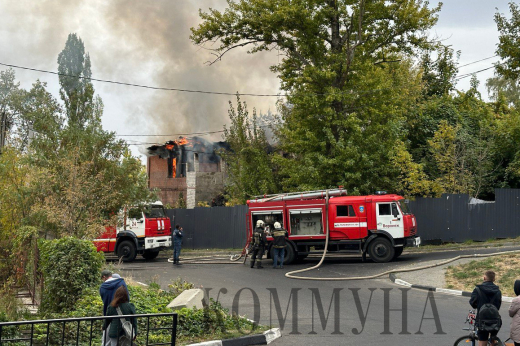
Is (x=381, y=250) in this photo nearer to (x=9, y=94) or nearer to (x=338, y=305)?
(x=338, y=305)

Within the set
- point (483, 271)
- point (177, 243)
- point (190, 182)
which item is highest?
point (190, 182)

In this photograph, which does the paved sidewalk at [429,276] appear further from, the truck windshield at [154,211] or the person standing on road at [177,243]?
the truck windshield at [154,211]

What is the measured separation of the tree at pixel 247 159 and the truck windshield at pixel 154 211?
6.37m

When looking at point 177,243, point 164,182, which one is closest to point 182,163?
point 164,182

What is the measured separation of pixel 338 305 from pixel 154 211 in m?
14.5

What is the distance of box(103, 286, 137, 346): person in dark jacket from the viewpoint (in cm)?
707

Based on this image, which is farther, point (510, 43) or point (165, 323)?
point (510, 43)

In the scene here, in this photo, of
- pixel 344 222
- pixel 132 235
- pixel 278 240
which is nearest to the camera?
pixel 278 240

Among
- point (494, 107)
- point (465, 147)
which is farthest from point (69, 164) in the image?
point (494, 107)

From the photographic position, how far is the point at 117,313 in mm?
7355

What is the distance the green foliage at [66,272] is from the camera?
37.9 ft

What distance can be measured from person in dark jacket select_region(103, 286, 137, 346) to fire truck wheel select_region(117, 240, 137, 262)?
1722 centimetres

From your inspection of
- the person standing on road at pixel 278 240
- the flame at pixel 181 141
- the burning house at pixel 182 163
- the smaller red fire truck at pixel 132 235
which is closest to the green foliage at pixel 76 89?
the smaller red fire truck at pixel 132 235

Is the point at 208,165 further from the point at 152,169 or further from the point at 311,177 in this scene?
the point at 311,177
